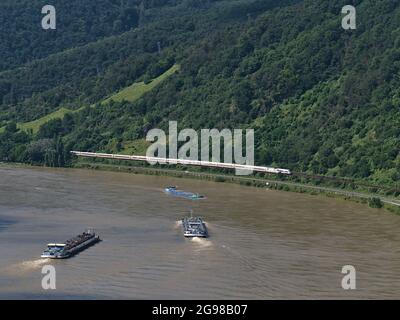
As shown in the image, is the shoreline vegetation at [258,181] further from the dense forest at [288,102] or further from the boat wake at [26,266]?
the boat wake at [26,266]

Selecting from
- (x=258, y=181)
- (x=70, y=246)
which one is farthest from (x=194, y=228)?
(x=258, y=181)

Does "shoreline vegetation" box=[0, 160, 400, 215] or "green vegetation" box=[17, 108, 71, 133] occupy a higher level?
"green vegetation" box=[17, 108, 71, 133]

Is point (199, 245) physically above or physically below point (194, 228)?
below

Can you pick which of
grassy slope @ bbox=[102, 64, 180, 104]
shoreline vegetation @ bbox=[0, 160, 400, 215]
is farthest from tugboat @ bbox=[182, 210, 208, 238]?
grassy slope @ bbox=[102, 64, 180, 104]

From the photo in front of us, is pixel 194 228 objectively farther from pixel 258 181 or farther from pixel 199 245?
pixel 258 181

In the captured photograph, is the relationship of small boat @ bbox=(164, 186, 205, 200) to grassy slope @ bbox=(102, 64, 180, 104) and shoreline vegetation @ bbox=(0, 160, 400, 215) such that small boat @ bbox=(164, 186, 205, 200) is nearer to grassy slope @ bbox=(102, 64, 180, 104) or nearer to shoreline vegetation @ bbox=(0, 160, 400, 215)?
shoreline vegetation @ bbox=(0, 160, 400, 215)

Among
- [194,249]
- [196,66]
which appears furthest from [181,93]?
[194,249]
